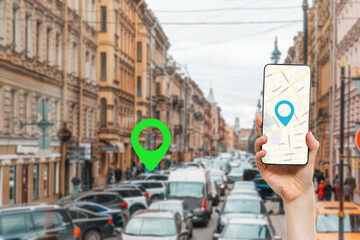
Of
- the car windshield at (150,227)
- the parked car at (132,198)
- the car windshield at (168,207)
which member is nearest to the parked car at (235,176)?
the parked car at (132,198)

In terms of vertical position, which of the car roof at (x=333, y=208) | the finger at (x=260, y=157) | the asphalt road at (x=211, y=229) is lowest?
the asphalt road at (x=211, y=229)

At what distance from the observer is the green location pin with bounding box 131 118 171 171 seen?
3.28 metres

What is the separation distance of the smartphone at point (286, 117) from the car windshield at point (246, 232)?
12.8m

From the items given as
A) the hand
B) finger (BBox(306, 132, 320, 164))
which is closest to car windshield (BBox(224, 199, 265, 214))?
the hand

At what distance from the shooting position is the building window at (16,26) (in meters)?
25.1

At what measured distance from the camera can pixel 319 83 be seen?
52969 mm

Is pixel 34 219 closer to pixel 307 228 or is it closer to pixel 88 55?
pixel 307 228

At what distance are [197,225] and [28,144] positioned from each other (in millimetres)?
8194

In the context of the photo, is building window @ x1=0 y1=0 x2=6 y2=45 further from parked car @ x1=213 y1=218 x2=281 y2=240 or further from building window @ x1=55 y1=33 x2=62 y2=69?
parked car @ x1=213 y1=218 x2=281 y2=240

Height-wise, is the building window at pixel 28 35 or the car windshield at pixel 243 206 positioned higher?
the building window at pixel 28 35

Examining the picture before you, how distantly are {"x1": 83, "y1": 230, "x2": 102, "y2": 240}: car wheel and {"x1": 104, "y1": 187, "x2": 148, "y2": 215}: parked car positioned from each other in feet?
20.3

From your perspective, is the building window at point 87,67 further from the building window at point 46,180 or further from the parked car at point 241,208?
the parked car at point 241,208

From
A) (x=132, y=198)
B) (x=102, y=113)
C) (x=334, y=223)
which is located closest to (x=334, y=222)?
(x=334, y=223)

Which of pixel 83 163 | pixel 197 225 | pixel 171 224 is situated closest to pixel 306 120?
pixel 171 224
